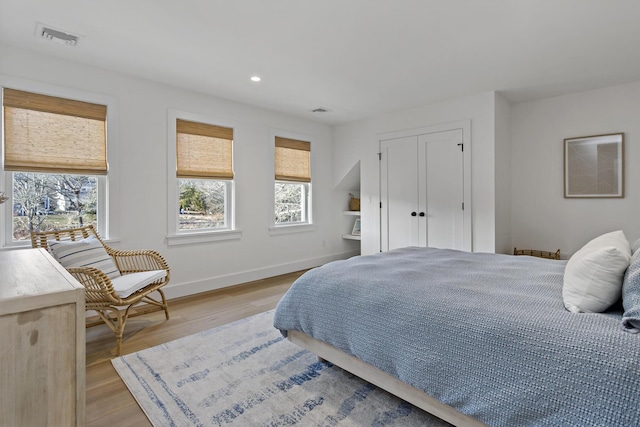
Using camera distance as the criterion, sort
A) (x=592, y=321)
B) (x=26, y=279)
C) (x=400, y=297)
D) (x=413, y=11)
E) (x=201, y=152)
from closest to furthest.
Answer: (x=26, y=279) < (x=592, y=321) < (x=400, y=297) < (x=413, y=11) < (x=201, y=152)

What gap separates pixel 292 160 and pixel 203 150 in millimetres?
1463

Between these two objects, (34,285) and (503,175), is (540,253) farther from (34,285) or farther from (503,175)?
(34,285)

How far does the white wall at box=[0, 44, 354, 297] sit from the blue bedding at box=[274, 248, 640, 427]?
6.94 ft

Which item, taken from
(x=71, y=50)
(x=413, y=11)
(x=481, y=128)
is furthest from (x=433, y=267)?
(x=71, y=50)

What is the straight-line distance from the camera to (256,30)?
8.27ft

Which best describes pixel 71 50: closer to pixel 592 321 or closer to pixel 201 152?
pixel 201 152

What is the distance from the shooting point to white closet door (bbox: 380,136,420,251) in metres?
4.70

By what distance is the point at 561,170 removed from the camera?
4113mm

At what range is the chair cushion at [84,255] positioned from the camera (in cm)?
261

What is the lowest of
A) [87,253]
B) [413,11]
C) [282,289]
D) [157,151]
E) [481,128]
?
[282,289]

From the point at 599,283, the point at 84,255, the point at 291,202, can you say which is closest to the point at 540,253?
the point at 599,283

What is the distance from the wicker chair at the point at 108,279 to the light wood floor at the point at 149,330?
139mm

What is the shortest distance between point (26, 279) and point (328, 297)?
1412 mm

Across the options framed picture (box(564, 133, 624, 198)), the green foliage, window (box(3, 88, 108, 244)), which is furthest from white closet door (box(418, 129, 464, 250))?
window (box(3, 88, 108, 244))
